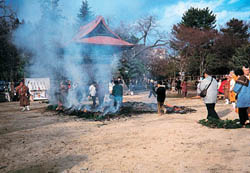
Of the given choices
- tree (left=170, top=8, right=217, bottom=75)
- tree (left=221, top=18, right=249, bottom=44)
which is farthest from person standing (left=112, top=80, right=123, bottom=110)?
tree (left=221, top=18, right=249, bottom=44)

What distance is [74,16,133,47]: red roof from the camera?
15.2 meters

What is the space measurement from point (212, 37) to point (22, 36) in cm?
2755

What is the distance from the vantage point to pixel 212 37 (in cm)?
3012

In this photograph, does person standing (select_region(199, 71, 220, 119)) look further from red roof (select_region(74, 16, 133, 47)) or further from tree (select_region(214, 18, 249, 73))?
tree (select_region(214, 18, 249, 73))

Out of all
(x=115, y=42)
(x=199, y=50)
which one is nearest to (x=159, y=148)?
(x=115, y=42)

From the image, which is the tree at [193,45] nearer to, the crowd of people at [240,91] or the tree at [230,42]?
the tree at [230,42]

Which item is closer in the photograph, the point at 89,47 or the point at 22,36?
the point at 22,36

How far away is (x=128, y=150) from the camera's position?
14.4 ft

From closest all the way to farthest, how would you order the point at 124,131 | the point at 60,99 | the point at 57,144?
the point at 57,144, the point at 124,131, the point at 60,99

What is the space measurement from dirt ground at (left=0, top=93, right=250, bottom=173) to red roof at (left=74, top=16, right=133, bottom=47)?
32.5ft

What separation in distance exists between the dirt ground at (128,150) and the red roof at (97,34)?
9.92 m

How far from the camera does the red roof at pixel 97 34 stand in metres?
15.2

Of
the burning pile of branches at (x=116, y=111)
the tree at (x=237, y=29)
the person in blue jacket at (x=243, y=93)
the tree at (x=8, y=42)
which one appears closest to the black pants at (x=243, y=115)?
the person in blue jacket at (x=243, y=93)

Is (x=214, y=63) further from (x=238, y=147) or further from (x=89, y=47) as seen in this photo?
(x=238, y=147)
